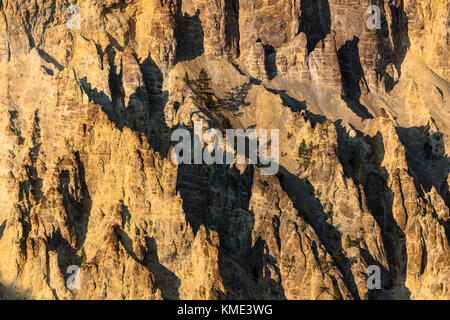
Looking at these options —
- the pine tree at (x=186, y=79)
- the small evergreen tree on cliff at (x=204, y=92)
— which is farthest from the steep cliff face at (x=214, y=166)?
the pine tree at (x=186, y=79)

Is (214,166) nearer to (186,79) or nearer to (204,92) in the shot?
(204,92)

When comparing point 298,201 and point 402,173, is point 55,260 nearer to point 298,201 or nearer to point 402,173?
point 298,201

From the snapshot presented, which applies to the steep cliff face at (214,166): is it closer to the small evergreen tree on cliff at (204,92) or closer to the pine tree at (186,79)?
the small evergreen tree on cliff at (204,92)

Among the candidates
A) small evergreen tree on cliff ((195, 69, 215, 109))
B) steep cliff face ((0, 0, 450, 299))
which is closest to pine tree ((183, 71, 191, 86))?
steep cliff face ((0, 0, 450, 299))

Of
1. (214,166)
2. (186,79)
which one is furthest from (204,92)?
(214,166)

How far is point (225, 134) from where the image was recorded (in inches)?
5418

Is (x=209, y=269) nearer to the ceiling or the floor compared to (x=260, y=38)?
nearer to the floor

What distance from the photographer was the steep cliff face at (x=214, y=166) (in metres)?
126

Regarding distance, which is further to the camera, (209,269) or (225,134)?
(225,134)

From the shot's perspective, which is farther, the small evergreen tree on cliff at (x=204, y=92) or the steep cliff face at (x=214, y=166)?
the small evergreen tree on cliff at (x=204, y=92)

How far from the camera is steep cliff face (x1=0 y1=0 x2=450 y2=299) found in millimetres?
126500

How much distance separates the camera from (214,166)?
132 m

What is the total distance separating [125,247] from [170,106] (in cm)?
2211
